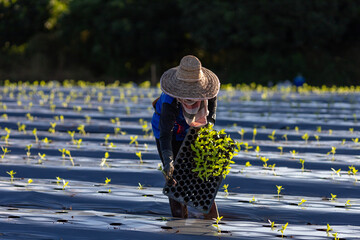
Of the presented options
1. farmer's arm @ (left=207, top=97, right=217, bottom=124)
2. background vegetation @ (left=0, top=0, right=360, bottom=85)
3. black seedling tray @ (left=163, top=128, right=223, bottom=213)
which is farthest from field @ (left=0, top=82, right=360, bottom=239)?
background vegetation @ (left=0, top=0, right=360, bottom=85)

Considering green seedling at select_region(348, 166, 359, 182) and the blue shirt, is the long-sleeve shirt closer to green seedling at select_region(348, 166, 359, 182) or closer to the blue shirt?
the blue shirt

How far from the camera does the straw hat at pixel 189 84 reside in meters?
4.17

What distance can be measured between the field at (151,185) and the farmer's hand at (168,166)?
28cm

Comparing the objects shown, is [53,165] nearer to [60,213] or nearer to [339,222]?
[60,213]

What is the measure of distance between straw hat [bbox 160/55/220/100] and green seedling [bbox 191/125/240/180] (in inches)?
10.1

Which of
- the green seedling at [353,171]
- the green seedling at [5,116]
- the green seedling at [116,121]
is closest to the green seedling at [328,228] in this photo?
the green seedling at [353,171]

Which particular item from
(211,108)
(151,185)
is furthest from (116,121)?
(211,108)

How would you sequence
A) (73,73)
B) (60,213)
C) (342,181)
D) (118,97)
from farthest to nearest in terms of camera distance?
(73,73) < (118,97) < (342,181) < (60,213)

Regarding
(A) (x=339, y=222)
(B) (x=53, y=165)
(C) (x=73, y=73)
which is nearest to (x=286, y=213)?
(A) (x=339, y=222)

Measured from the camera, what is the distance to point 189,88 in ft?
13.7

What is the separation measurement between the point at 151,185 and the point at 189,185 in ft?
4.18

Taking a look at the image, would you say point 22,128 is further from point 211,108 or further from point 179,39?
point 179,39

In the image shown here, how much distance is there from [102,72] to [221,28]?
720cm

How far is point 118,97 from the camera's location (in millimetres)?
15867
